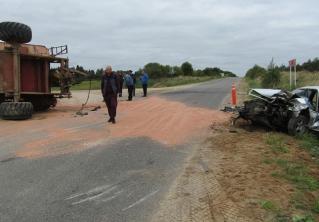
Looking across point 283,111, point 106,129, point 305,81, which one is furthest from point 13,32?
point 305,81

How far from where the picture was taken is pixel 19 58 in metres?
18.1

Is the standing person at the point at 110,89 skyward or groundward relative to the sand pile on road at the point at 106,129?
skyward

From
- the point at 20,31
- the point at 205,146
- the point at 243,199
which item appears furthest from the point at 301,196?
the point at 20,31

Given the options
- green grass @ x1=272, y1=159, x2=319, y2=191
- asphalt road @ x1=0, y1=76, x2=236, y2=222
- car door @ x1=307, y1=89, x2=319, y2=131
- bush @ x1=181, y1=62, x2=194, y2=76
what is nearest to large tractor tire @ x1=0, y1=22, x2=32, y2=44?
asphalt road @ x1=0, y1=76, x2=236, y2=222

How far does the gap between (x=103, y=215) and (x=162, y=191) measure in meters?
1.35

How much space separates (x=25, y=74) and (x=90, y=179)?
471 inches

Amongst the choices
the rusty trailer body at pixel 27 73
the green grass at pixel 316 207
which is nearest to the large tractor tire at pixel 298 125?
the green grass at pixel 316 207

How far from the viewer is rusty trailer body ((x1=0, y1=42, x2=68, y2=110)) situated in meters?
17.8

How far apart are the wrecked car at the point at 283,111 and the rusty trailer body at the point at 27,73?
28.2ft

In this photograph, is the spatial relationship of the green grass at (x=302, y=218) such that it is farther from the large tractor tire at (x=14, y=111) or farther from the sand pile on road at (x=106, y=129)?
the large tractor tire at (x=14, y=111)

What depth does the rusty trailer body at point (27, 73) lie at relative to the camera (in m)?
17.8

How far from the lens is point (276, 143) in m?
11.8

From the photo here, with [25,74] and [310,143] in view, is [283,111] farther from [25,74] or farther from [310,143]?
[25,74]

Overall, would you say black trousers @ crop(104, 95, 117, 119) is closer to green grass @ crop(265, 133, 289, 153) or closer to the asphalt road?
the asphalt road
